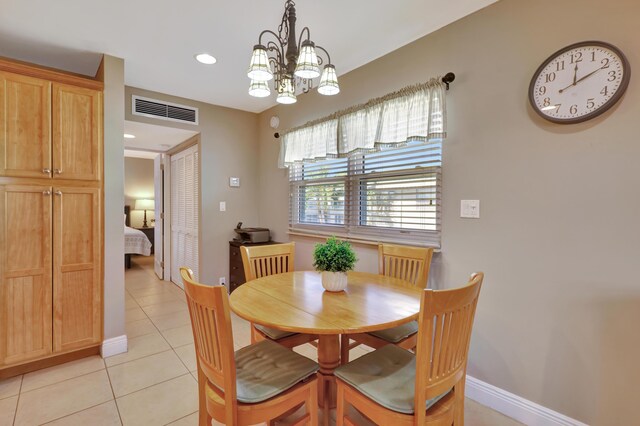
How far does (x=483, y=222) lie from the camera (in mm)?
1896

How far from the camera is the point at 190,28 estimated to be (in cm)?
213

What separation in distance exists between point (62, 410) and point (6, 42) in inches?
106

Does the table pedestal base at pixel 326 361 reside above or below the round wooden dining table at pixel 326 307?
below

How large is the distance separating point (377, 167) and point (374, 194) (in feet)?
0.78

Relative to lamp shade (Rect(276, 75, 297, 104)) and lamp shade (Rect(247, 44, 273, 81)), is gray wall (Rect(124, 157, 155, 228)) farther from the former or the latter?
lamp shade (Rect(247, 44, 273, 81))

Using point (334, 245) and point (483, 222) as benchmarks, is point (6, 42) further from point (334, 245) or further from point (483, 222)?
point (483, 222)

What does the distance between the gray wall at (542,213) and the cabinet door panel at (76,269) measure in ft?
8.77

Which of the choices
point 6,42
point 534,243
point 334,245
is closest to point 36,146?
point 6,42

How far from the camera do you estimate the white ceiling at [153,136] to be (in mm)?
3338

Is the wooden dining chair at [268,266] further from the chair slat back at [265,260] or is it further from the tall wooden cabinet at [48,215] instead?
the tall wooden cabinet at [48,215]

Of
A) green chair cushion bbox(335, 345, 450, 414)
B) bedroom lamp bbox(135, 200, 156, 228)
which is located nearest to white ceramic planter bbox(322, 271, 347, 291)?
green chair cushion bbox(335, 345, 450, 414)

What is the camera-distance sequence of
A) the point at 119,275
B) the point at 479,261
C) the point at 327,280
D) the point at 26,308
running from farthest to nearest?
the point at 119,275 < the point at 26,308 < the point at 479,261 < the point at 327,280

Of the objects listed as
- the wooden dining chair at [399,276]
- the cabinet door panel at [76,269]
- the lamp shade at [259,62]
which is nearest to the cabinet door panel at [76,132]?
the cabinet door panel at [76,269]

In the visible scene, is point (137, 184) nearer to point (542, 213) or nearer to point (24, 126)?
point (24, 126)
